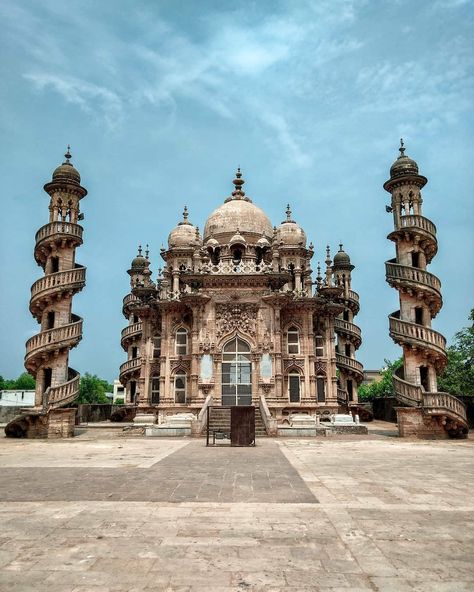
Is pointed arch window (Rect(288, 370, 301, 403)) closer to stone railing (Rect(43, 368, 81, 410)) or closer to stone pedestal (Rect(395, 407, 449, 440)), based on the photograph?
stone pedestal (Rect(395, 407, 449, 440))

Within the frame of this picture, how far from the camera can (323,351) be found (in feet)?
116

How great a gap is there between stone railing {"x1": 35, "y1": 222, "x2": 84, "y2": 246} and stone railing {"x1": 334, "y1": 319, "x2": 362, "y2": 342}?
22596 mm

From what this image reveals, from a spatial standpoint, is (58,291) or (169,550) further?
(58,291)

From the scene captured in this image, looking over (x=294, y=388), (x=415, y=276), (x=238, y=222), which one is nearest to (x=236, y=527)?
(x=415, y=276)

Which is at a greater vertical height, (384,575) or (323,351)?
(323,351)

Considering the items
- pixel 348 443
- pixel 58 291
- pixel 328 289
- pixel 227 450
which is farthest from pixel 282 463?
pixel 328 289

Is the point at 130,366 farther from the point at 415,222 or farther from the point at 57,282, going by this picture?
the point at 415,222

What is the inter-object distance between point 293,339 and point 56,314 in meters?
14.8

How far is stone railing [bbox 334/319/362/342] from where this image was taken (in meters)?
42.3

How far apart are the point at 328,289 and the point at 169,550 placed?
33.4 meters

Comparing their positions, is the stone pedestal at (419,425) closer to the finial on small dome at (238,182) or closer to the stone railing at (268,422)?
the stone railing at (268,422)

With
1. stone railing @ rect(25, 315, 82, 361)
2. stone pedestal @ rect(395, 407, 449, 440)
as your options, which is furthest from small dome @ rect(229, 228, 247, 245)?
stone pedestal @ rect(395, 407, 449, 440)

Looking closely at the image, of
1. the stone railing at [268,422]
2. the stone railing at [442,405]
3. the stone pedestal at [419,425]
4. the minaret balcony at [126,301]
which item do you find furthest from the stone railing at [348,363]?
the minaret balcony at [126,301]

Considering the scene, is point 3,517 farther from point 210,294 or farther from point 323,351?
point 323,351
